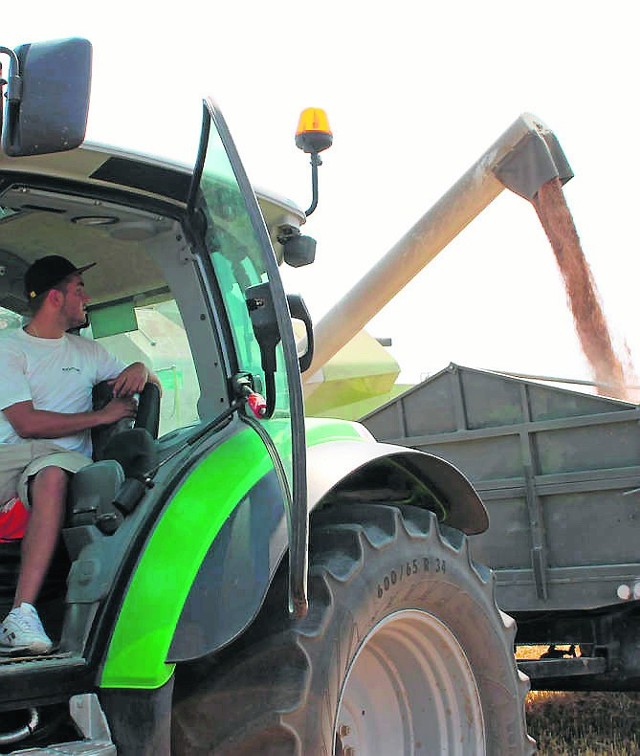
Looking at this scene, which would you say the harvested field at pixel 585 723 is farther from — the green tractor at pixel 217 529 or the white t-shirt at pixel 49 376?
the white t-shirt at pixel 49 376

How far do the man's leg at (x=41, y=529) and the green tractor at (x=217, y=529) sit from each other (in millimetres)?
41

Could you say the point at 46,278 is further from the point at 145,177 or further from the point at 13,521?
the point at 13,521

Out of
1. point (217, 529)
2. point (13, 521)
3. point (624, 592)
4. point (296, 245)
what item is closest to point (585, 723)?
point (624, 592)

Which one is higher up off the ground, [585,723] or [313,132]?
[313,132]

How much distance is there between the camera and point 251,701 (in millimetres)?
2428

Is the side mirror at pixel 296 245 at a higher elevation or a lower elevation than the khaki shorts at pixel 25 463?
higher

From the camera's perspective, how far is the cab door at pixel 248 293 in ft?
7.69

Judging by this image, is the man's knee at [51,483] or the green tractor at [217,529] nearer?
the green tractor at [217,529]

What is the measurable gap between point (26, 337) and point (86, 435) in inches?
13.7

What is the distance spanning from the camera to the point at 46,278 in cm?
313

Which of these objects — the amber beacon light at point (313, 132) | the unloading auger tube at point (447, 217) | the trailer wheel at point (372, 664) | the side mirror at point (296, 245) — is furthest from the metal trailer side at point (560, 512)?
the amber beacon light at point (313, 132)

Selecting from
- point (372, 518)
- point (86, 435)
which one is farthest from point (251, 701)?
point (86, 435)

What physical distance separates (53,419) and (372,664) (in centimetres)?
125

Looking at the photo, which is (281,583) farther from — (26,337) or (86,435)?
(26,337)
